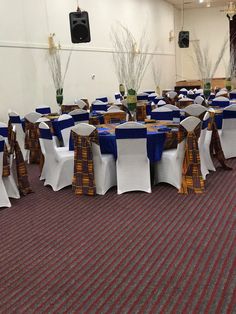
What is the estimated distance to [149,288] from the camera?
2.66 metres

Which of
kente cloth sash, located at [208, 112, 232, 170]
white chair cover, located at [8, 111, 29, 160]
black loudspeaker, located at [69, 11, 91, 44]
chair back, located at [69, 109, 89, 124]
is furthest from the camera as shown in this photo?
black loudspeaker, located at [69, 11, 91, 44]

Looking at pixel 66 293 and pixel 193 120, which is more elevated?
pixel 193 120

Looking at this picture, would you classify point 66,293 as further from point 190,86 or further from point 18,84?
point 190,86

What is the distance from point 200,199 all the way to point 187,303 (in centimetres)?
195

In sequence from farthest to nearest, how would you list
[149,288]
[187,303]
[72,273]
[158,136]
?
[158,136] → [72,273] → [149,288] → [187,303]

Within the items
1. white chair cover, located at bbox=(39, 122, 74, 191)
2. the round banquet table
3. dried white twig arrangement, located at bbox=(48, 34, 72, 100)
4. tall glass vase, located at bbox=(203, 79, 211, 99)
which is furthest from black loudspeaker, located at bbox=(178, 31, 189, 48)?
white chair cover, located at bbox=(39, 122, 74, 191)

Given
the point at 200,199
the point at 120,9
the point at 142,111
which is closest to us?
the point at 200,199

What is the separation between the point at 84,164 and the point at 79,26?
415cm

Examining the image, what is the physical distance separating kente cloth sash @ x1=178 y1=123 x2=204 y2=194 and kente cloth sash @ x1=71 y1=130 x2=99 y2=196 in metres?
1.01

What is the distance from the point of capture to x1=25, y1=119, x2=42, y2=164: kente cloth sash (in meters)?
6.38

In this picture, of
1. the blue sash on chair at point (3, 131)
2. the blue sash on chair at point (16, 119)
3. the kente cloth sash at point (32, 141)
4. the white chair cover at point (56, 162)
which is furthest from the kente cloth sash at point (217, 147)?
the blue sash on chair at point (16, 119)

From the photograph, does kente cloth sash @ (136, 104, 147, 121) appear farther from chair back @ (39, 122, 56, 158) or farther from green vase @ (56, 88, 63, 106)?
chair back @ (39, 122, 56, 158)

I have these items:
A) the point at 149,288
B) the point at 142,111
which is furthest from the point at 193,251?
the point at 142,111

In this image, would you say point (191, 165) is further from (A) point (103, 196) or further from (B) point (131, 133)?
(A) point (103, 196)
